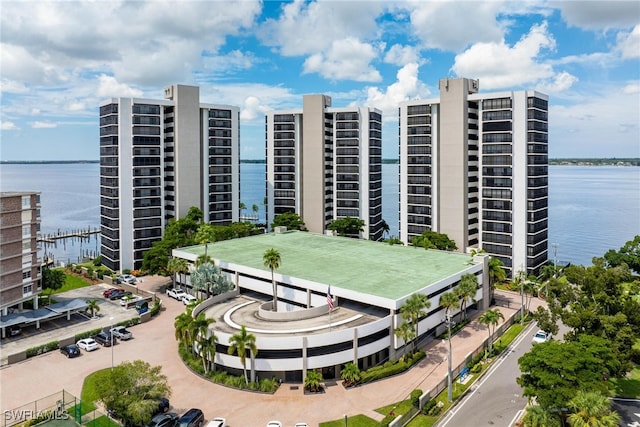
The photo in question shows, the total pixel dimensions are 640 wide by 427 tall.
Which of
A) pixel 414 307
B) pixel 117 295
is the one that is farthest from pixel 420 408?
pixel 117 295

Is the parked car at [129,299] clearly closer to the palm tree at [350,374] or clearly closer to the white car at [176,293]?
the white car at [176,293]

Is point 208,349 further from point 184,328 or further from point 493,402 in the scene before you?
point 493,402

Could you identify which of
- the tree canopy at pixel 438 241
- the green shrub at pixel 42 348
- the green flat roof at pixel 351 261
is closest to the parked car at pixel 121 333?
the green shrub at pixel 42 348

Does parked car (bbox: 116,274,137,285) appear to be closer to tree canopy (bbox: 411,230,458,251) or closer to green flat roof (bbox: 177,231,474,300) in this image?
green flat roof (bbox: 177,231,474,300)

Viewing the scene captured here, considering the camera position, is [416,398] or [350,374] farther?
[350,374]

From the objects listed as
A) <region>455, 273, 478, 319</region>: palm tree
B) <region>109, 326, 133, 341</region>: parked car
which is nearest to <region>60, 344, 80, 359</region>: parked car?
<region>109, 326, 133, 341</region>: parked car

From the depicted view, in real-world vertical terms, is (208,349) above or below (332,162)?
below

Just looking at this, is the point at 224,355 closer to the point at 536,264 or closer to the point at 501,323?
the point at 501,323
